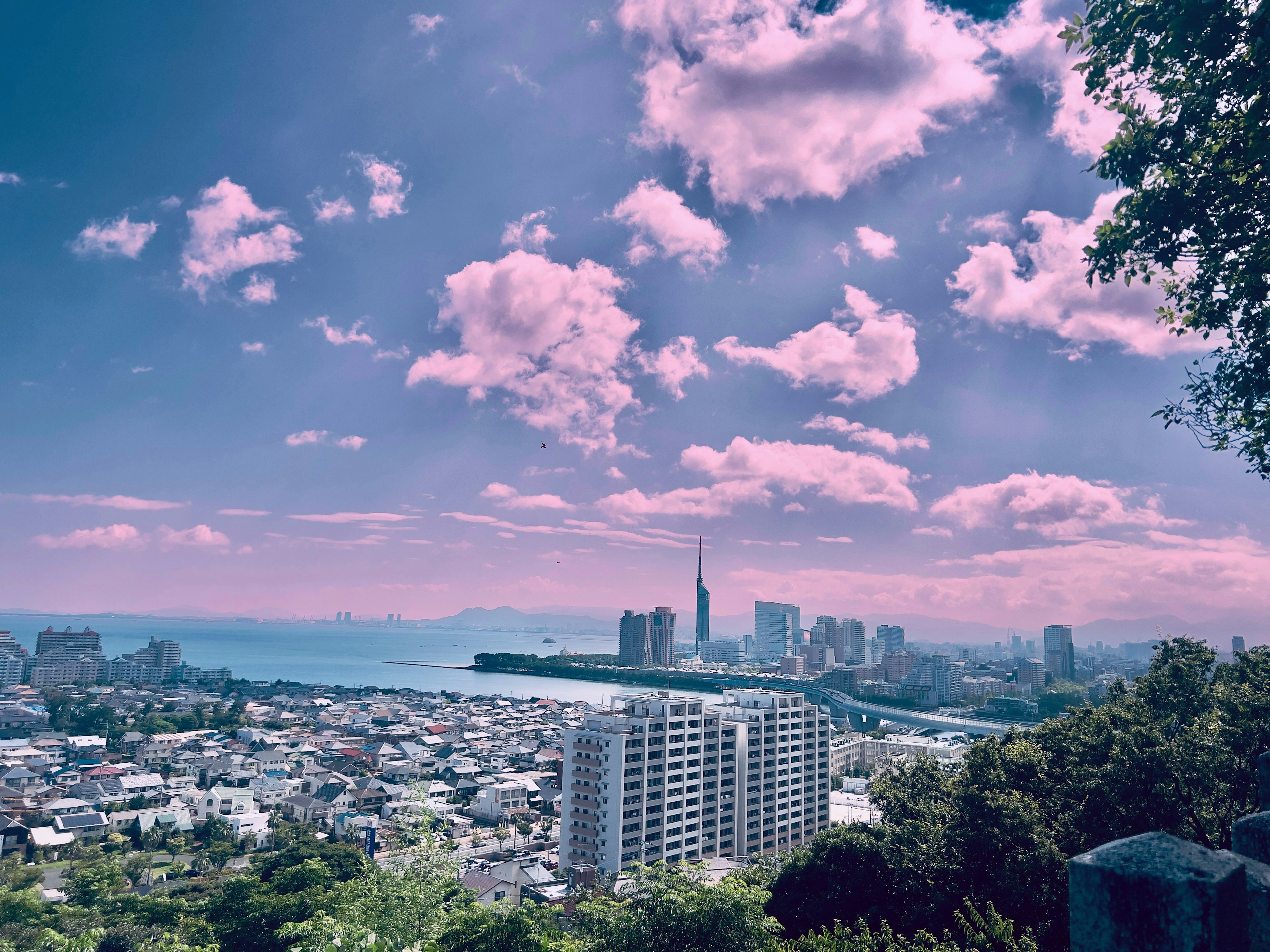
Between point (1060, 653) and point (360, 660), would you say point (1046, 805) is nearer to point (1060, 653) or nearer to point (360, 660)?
point (1060, 653)

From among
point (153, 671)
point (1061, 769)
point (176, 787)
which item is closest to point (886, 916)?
point (1061, 769)

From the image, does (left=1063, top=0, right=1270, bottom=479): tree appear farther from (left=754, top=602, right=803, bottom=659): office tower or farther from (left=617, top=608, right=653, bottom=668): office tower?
(left=754, top=602, right=803, bottom=659): office tower

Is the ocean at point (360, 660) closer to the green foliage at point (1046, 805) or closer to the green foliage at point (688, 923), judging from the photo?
the green foliage at point (1046, 805)

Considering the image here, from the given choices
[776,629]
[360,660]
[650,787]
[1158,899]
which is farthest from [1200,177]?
[776,629]

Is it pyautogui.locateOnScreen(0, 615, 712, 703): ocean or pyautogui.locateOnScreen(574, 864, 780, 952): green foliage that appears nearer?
pyautogui.locateOnScreen(574, 864, 780, 952): green foliage

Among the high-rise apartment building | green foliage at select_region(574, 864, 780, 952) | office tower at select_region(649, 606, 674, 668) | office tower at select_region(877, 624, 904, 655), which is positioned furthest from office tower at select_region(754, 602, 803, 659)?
green foliage at select_region(574, 864, 780, 952)

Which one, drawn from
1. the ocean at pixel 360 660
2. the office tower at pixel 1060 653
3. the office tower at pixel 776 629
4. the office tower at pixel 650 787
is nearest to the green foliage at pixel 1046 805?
the office tower at pixel 650 787
